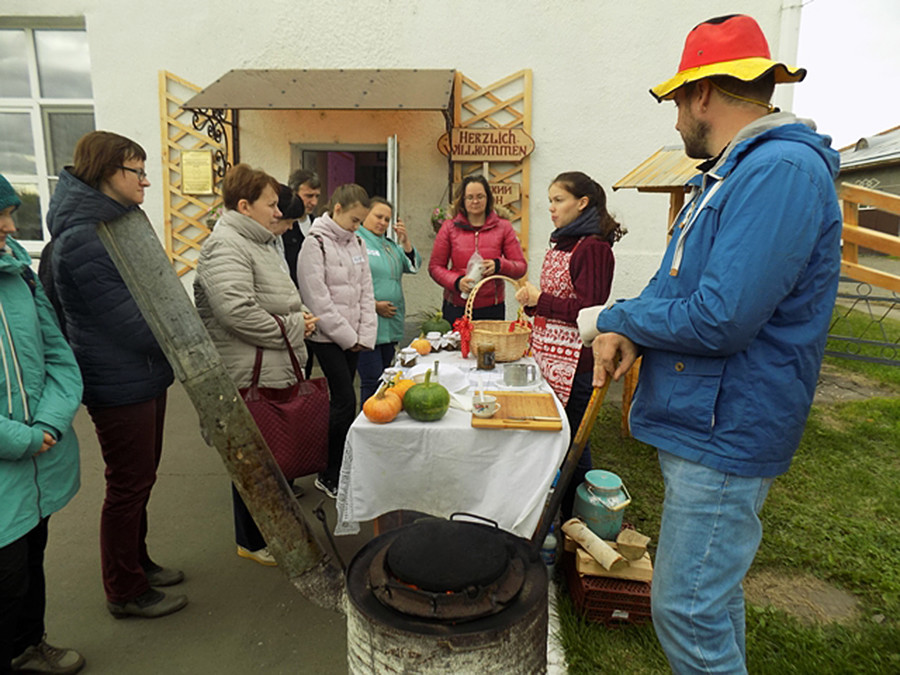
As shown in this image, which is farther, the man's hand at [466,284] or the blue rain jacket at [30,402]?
the man's hand at [466,284]

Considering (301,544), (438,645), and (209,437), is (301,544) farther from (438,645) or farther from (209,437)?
(438,645)

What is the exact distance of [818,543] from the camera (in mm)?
2705

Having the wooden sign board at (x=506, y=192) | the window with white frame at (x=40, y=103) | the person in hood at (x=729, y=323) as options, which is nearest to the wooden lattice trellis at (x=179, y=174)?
the window with white frame at (x=40, y=103)

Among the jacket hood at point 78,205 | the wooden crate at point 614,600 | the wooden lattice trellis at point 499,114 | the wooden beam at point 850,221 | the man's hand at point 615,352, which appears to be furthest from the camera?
the wooden lattice trellis at point 499,114

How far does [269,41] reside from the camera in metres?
5.52

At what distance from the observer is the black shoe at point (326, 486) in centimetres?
307

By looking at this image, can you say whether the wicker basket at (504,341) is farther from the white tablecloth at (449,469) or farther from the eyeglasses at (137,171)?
the eyeglasses at (137,171)

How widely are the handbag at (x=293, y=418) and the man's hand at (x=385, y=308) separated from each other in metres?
1.04

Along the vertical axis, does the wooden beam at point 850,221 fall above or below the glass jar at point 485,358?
above

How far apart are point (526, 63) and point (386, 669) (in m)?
5.45

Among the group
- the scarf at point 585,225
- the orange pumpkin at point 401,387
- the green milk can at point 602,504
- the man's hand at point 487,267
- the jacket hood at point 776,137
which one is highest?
the jacket hood at point 776,137

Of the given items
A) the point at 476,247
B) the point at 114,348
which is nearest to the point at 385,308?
the point at 476,247

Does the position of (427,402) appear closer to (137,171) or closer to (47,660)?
(137,171)

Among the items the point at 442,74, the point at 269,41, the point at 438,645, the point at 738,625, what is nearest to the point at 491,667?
the point at 438,645
